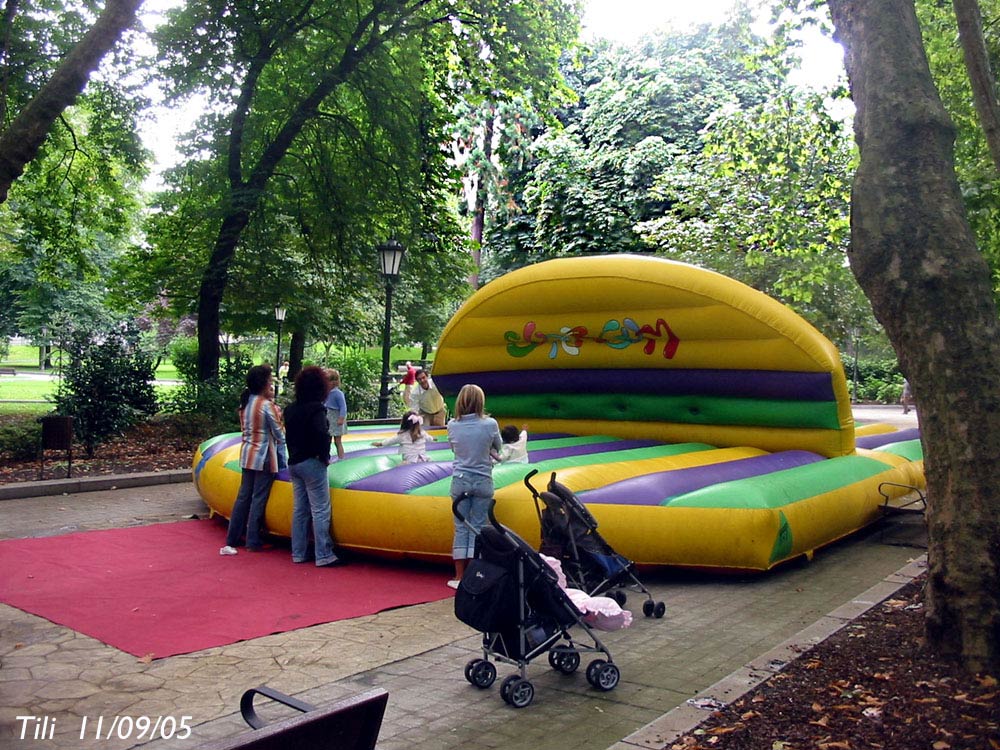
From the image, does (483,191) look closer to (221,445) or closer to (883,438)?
(883,438)

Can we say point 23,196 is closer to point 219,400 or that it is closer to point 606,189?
point 219,400

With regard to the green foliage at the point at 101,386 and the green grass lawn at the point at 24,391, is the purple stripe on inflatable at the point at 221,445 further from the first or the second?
the green grass lawn at the point at 24,391

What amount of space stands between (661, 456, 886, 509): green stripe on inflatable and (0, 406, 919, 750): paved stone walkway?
721 millimetres

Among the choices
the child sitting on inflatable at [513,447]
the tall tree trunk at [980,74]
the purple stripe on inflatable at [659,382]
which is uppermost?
the tall tree trunk at [980,74]

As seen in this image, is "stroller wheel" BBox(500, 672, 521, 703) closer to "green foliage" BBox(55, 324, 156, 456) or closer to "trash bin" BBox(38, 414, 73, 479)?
"trash bin" BBox(38, 414, 73, 479)

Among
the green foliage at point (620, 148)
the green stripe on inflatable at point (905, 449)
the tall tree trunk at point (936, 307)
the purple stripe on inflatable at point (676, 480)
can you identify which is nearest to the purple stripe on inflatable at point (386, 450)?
the purple stripe on inflatable at point (676, 480)

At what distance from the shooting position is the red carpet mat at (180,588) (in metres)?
6.48

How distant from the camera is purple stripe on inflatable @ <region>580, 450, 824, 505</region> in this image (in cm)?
821


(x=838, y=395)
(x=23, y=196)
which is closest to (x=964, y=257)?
(x=838, y=395)

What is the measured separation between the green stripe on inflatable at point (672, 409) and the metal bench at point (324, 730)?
28.7ft

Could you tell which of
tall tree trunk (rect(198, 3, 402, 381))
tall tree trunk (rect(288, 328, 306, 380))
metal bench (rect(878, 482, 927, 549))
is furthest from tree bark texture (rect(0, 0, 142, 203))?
tall tree trunk (rect(288, 328, 306, 380))

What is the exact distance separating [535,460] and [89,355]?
361 inches

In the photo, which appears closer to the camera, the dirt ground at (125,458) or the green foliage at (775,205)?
the dirt ground at (125,458)

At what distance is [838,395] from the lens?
33.9ft
